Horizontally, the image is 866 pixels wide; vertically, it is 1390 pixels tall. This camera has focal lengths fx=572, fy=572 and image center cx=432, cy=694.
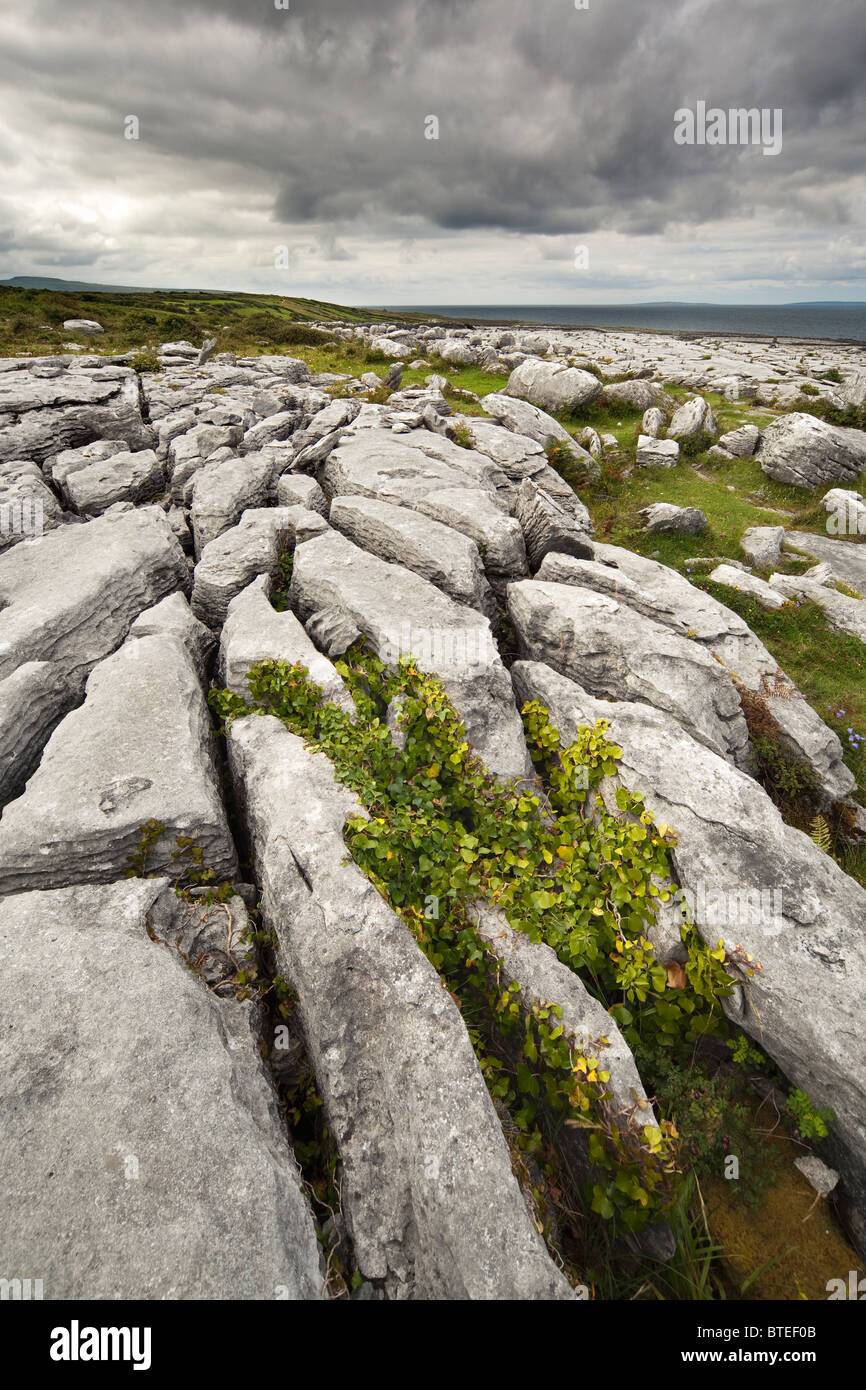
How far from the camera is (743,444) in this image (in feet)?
89.7

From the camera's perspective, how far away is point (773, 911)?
7598 mm

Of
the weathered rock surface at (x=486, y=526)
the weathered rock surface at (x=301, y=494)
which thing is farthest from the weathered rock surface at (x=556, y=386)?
the weathered rock surface at (x=486, y=526)

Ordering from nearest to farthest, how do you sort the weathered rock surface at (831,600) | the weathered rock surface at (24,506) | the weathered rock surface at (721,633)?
the weathered rock surface at (721,633) → the weathered rock surface at (24,506) → the weathered rock surface at (831,600)

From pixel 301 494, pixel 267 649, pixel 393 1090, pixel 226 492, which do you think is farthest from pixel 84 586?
pixel 393 1090

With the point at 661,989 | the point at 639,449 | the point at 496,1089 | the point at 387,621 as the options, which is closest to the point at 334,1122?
the point at 496,1089

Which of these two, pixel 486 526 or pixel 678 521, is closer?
pixel 486 526

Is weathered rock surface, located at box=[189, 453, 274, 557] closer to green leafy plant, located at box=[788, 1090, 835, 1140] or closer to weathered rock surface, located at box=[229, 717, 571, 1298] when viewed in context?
weathered rock surface, located at box=[229, 717, 571, 1298]

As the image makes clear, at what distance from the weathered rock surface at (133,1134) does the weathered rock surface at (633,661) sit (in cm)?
860

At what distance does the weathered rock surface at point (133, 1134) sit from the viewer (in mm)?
4207

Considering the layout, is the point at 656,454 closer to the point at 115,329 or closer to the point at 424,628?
the point at 424,628

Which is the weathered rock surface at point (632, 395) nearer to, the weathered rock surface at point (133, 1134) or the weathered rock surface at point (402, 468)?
the weathered rock surface at point (402, 468)

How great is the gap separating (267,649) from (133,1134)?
23.5ft

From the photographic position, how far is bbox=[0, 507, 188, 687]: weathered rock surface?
10.3 meters

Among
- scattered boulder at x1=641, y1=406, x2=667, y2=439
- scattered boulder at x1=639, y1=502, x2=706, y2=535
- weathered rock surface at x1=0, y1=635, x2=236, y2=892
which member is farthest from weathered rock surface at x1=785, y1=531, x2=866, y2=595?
weathered rock surface at x1=0, y1=635, x2=236, y2=892
